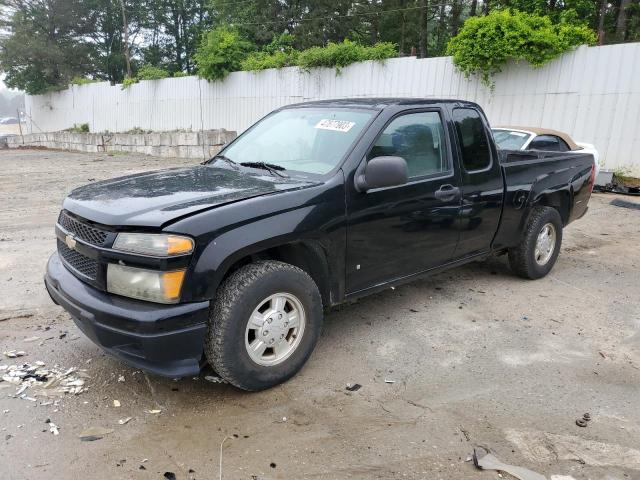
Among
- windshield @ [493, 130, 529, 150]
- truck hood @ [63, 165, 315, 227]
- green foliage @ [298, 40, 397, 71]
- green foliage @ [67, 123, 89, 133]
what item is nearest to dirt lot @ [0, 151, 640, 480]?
truck hood @ [63, 165, 315, 227]

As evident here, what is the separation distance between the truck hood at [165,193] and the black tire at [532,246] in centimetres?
285

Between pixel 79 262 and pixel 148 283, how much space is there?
0.70 metres

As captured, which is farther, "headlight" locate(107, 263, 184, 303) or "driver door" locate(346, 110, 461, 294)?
"driver door" locate(346, 110, 461, 294)

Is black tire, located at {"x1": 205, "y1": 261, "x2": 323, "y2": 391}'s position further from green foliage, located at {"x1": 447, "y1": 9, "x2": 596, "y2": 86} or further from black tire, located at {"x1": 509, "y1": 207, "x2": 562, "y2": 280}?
green foliage, located at {"x1": 447, "y1": 9, "x2": 596, "y2": 86}

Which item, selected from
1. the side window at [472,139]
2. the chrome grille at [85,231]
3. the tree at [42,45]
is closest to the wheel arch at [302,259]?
the chrome grille at [85,231]

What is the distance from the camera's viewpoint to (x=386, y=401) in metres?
3.28

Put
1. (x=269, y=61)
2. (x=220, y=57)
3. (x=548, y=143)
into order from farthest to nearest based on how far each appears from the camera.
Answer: (x=220, y=57)
(x=269, y=61)
(x=548, y=143)

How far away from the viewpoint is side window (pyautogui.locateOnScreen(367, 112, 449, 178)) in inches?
156

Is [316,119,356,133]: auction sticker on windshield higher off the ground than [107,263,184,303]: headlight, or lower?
higher

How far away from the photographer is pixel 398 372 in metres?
3.64

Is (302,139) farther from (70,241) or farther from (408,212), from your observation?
(70,241)

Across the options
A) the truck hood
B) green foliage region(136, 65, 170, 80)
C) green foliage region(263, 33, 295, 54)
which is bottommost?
the truck hood

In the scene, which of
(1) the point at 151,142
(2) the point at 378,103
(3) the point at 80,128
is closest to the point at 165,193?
(2) the point at 378,103

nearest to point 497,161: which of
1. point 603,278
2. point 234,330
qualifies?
point 603,278
